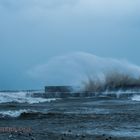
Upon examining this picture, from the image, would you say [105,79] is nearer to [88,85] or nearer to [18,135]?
[88,85]

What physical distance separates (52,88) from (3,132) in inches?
3180

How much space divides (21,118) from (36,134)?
31.2 feet

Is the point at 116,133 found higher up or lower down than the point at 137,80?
lower down

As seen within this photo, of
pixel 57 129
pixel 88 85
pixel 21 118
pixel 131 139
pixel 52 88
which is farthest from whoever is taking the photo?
pixel 52 88

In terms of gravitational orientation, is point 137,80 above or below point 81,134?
above

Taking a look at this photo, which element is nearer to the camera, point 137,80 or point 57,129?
point 57,129

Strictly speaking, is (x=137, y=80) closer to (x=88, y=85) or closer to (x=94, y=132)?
(x=88, y=85)

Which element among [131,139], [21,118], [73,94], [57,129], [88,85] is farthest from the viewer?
[88,85]

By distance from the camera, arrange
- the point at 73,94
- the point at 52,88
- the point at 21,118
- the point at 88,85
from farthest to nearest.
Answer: the point at 52,88 < the point at 88,85 < the point at 73,94 < the point at 21,118

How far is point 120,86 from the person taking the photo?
3255 inches

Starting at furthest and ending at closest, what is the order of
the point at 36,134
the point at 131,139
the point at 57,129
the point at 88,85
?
the point at 88,85, the point at 57,129, the point at 36,134, the point at 131,139

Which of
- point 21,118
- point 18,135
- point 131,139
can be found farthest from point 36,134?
point 21,118

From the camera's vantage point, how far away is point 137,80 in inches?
3378

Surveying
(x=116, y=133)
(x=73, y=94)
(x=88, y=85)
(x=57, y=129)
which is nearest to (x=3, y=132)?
(x=57, y=129)
